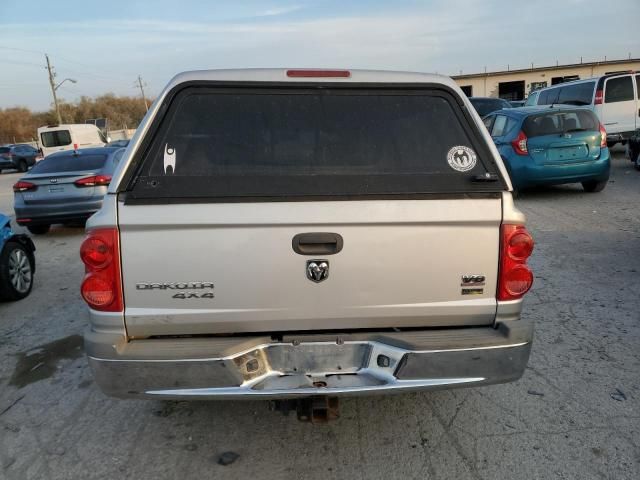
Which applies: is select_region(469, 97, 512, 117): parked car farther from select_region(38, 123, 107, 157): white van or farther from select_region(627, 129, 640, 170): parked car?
select_region(38, 123, 107, 157): white van

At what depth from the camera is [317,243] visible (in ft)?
8.21

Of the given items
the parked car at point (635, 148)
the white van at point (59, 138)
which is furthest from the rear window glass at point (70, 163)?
the white van at point (59, 138)

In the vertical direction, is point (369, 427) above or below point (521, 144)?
below

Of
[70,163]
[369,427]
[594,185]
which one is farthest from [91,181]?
[594,185]

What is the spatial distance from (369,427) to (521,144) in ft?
25.1

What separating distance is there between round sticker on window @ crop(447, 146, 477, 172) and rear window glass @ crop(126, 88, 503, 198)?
0.09 ft

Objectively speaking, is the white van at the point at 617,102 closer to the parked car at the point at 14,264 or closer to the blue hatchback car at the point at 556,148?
the blue hatchback car at the point at 556,148

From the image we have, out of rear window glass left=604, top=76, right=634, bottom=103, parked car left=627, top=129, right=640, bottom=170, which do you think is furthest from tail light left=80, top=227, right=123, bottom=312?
rear window glass left=604, top=76, right=634, bottom=103

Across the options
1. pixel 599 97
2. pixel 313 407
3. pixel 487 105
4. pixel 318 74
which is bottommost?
pixel 313 407

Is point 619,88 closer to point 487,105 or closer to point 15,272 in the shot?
point 487,105

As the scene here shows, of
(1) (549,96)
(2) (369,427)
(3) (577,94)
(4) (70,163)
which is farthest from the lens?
(1) (549,96)

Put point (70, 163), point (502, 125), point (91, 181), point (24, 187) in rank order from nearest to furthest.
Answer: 1. point (91, 181)
2. point (24, 187)
3. point (70, 163)
4. point (502, 125)

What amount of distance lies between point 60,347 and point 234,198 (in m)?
2.91

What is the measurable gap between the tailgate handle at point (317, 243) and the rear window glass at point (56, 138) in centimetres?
2611
